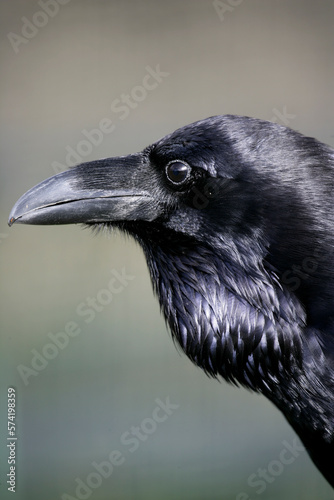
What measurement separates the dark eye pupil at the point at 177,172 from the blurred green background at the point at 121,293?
4.85 feet

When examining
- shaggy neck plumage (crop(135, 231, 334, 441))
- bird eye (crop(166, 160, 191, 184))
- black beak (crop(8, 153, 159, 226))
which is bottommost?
shaggy neck plumage (crop(135, 231, 334, 441))

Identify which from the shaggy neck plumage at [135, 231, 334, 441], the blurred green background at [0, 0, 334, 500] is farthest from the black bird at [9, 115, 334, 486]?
the blurred green background at [0, 0, 334, 500]

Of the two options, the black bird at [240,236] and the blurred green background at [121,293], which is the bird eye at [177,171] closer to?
the black bird at [240,236]

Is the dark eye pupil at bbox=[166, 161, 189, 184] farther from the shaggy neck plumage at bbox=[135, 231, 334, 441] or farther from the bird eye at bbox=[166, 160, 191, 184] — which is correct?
the shaggy neck plumage at bbox=[135, 231, 334, 441]

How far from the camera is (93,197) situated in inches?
62.3

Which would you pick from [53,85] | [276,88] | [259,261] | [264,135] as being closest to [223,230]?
[259,261]

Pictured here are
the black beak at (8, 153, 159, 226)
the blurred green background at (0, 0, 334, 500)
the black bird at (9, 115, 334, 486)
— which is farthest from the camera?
the blurred green background at (0, 0, 334, 500)

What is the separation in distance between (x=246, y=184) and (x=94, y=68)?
1.76m

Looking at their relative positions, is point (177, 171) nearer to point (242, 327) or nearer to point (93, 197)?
point (93, 197)

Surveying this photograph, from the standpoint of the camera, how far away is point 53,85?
3.08 meters

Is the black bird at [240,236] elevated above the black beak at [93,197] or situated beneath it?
situated beneath

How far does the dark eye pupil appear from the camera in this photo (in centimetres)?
152

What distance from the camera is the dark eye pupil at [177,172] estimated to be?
1.52 meters

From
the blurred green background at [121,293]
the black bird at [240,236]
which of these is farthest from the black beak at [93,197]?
the blurred green background at [121,293]
